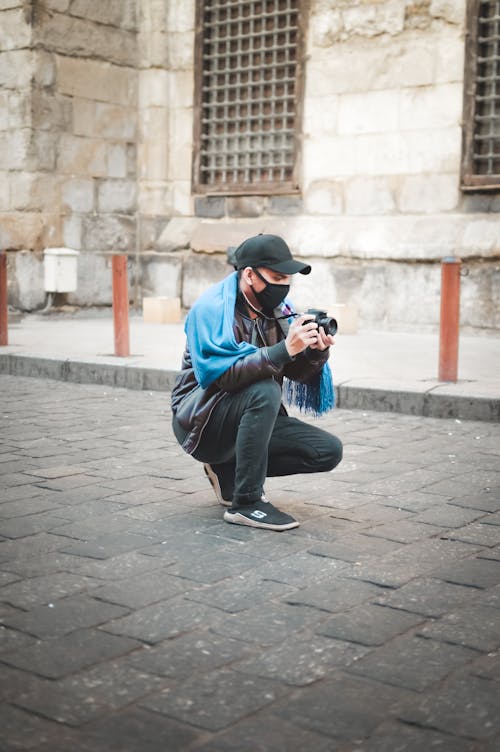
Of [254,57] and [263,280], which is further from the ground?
[254,57]

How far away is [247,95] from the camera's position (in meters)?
A: 12.5

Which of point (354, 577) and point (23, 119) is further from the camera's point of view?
point (23, 119)

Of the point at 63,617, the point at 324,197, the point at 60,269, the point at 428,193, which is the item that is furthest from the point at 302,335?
the point at 60,269

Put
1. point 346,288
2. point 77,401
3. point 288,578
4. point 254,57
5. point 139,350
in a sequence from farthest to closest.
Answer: point 254,57, point 346,288, point 139,350, point 77,401, point 288,578

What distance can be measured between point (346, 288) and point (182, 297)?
2.44 metres

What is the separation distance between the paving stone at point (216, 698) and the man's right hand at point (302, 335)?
5.22 feet

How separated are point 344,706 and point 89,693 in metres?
0.62

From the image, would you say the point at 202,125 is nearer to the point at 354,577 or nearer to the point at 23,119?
the point at 23,119

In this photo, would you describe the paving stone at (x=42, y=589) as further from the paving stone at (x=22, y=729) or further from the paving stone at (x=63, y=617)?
the paving stone at (x=22, y=729)

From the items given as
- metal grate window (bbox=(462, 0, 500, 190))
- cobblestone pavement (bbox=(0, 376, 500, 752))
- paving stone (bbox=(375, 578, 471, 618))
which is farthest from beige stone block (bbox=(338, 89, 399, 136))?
paving stone (bbox=(375, 578, 471, 618))

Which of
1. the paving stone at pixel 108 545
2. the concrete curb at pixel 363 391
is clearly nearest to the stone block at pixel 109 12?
the concrete curb at pixel 363 391

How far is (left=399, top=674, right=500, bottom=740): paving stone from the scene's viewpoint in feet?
7.89

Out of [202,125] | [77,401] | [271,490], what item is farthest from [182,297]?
[271,490]

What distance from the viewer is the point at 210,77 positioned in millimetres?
12766
